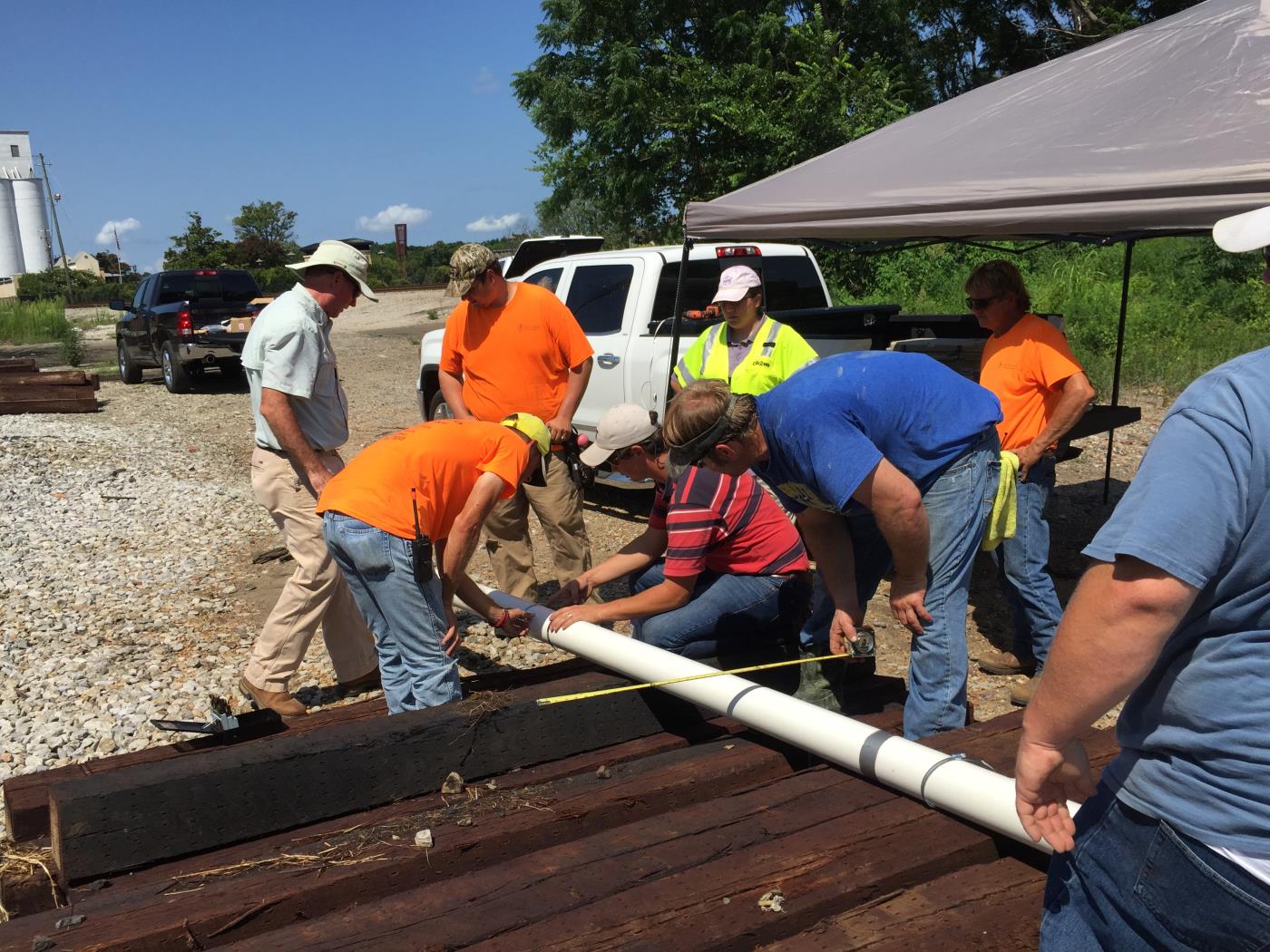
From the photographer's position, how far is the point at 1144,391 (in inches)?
463

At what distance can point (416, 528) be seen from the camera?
11.8 ft

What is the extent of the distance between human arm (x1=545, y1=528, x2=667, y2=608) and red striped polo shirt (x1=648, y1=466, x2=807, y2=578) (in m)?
0.07

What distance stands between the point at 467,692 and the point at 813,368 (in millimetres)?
1918

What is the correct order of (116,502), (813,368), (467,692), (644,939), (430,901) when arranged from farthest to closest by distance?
(116,502), (467,692), (813,368), (430,901), (644,939)

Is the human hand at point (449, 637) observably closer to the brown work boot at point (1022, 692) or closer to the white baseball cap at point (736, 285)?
the white baseball cap at point (736, 285)

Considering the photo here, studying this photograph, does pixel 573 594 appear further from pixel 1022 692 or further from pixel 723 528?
pixel 1022 692

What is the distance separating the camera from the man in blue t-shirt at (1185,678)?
133 centimetres

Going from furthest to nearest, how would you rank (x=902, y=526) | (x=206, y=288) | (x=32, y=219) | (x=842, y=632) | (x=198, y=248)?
(x=32, y=219), (x=198, y=248), (x=206, y=288), (x=842, y=632), (x=902, y=526)

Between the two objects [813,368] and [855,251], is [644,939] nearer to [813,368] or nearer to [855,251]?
[813,368]

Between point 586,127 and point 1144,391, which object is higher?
point 586,127

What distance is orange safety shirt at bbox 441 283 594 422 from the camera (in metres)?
5.34

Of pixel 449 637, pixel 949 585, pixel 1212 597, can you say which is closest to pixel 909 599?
pixel 949 585

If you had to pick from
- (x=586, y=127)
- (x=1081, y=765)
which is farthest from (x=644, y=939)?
(x=586, y=127)

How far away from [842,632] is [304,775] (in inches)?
71.4
